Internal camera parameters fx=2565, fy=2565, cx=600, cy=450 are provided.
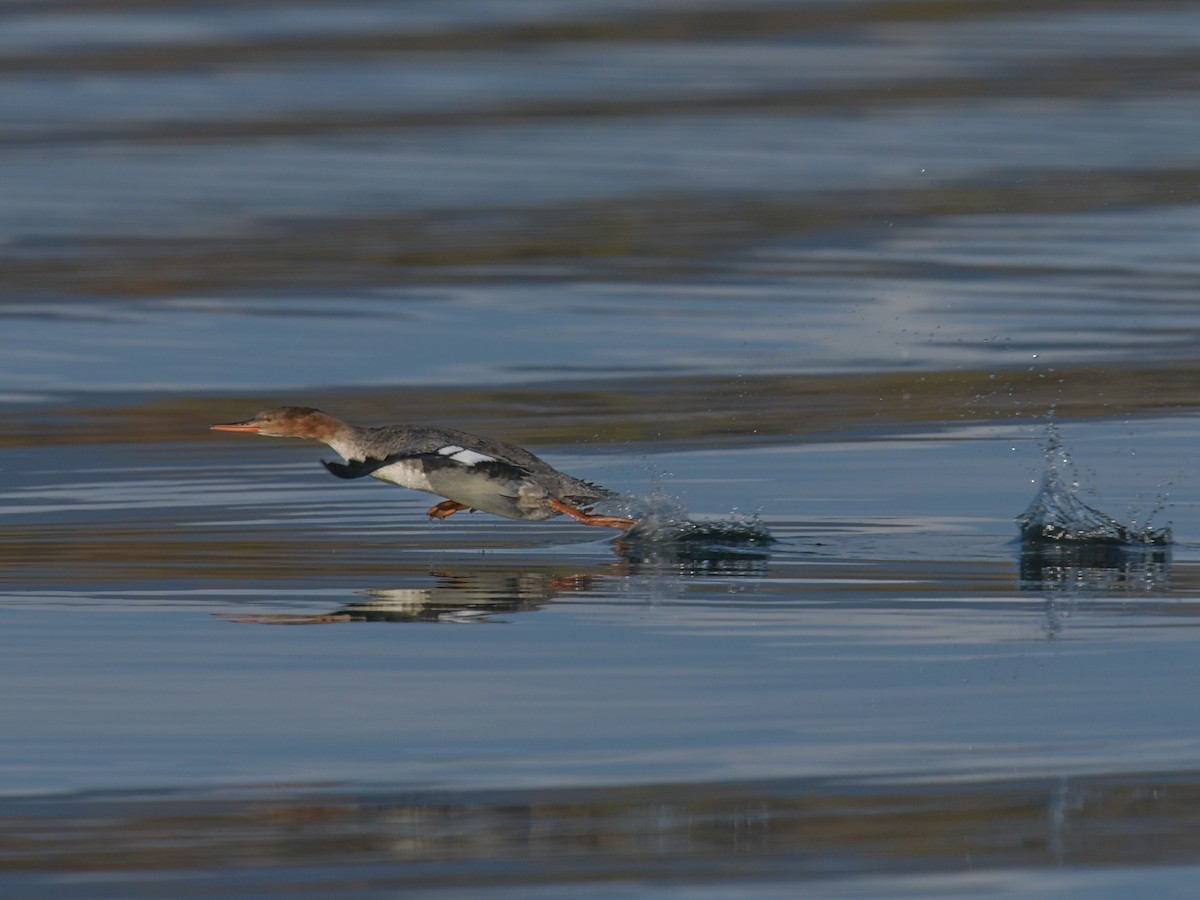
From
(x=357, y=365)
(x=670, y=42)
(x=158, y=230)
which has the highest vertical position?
Answer: (x=670, y=42)

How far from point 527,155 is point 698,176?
76.8 inches

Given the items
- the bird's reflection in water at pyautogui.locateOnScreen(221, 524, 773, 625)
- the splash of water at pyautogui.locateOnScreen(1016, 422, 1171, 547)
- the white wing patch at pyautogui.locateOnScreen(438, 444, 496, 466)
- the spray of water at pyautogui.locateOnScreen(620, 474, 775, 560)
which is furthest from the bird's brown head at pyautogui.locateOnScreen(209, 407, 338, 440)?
the splash of water at pyautogui.locateOnScreen(1016, 422, 1171, 547)

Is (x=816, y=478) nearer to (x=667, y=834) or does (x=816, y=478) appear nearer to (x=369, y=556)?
(x=369, y=556)

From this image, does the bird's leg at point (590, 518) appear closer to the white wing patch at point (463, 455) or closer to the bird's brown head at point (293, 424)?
the white wing patch at point (463, 455)

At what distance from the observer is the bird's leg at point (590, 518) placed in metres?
9.98

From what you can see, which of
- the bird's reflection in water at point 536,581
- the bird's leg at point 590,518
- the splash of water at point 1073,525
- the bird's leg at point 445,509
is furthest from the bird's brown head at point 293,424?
the splash of water at point 1073,525

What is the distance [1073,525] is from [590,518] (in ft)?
6.15

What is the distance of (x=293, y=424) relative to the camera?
10.7 meters

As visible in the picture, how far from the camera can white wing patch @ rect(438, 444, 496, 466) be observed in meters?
9.84

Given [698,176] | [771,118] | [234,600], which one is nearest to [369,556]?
[234,600]

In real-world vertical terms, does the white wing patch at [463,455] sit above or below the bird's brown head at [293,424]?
below

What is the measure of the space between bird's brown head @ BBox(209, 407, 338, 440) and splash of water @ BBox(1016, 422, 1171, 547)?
2852mm

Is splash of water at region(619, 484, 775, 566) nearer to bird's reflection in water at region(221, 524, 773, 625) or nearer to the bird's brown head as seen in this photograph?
bird's reflection in water at region(221, 524, 773, 625)

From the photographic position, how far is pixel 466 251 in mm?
17938
